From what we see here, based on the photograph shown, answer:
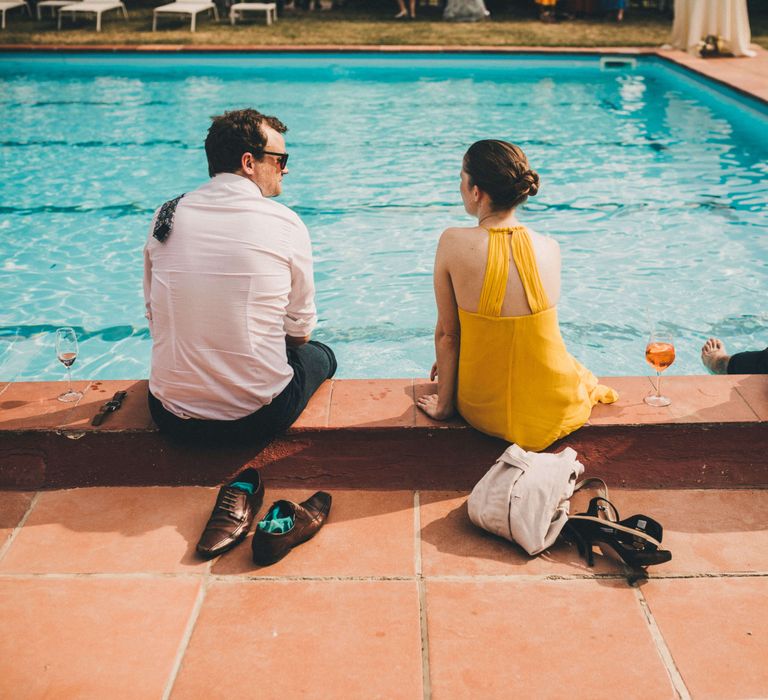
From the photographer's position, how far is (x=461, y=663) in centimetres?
229

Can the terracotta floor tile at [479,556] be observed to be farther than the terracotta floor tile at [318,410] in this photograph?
No

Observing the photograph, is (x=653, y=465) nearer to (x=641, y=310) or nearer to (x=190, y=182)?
(x=641, y=310)

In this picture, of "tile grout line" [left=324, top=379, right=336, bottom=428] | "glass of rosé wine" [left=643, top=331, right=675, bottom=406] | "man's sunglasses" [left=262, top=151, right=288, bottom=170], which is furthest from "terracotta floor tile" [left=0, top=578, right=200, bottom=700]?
"glass of rosé wine" [left=643, top=331, right=675, bottom=406]

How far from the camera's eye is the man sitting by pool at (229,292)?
2713 mm

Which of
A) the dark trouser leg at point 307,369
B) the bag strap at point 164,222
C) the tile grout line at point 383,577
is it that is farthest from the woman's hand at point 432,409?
the bag strap at point 164,222

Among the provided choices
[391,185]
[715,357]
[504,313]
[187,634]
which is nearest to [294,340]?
[504,313]

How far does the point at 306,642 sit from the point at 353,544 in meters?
0.47

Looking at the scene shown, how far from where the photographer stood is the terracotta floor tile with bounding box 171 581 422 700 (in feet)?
7.29

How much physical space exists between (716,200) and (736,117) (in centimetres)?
303

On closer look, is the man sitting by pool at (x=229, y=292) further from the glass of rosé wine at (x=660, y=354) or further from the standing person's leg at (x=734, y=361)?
the standing person's leg at (x=734, y=361)

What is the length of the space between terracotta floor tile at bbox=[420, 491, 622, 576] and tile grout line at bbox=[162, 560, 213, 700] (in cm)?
72

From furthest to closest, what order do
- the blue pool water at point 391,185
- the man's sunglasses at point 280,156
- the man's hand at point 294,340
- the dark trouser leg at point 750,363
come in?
the blue pool water at point 391,185, the dark trouser leg at point 750,363, the man's hand at point 294,340, the man's sunglasses at point 280,156

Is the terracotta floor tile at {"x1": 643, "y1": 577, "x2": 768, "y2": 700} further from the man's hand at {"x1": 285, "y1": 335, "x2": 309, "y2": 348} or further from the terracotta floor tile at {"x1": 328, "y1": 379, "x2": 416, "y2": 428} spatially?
the man's hand at {"x1": 285, "y1": 335, "x2": 309, "y2": 348}

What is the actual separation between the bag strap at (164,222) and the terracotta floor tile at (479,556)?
4.46 feet
